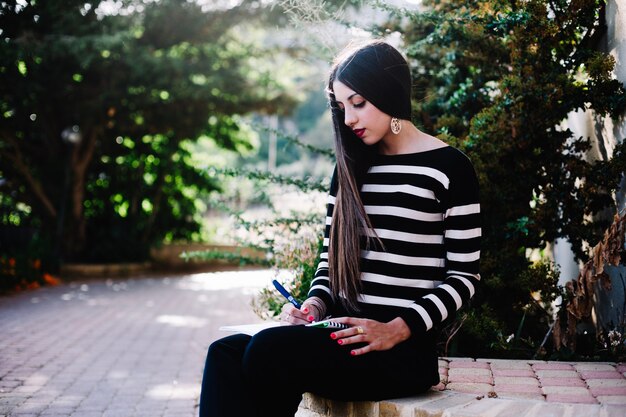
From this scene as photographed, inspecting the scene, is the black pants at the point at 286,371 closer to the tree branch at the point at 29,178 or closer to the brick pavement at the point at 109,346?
the brick pavement at the point at 109,346

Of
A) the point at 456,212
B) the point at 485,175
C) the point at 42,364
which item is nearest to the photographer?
the point at 456,212

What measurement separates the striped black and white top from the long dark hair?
0.04 metres

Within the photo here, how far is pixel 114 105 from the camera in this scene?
447 inches

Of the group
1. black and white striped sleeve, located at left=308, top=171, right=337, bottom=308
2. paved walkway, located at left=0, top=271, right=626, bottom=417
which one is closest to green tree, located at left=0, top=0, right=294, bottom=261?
paved walkway, located at left=0, top=271, right=626, bottom=417

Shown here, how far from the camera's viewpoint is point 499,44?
451 centimetres

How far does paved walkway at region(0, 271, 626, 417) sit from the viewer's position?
2746 mm

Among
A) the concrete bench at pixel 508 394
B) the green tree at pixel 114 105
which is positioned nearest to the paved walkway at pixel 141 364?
the concrete bench at pixel 508 394

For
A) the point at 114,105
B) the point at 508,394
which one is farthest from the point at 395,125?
the point at 114,105

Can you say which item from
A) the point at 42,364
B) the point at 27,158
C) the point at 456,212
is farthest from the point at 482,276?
the point at 27,158

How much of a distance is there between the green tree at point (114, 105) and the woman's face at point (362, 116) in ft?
26.6

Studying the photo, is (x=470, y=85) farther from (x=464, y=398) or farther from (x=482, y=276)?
(x=464, y=398)

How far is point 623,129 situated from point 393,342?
2.25 meters

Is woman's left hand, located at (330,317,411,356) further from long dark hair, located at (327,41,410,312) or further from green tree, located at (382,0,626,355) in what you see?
green tree, located at (382,0,626,355)

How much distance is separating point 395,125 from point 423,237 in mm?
442
